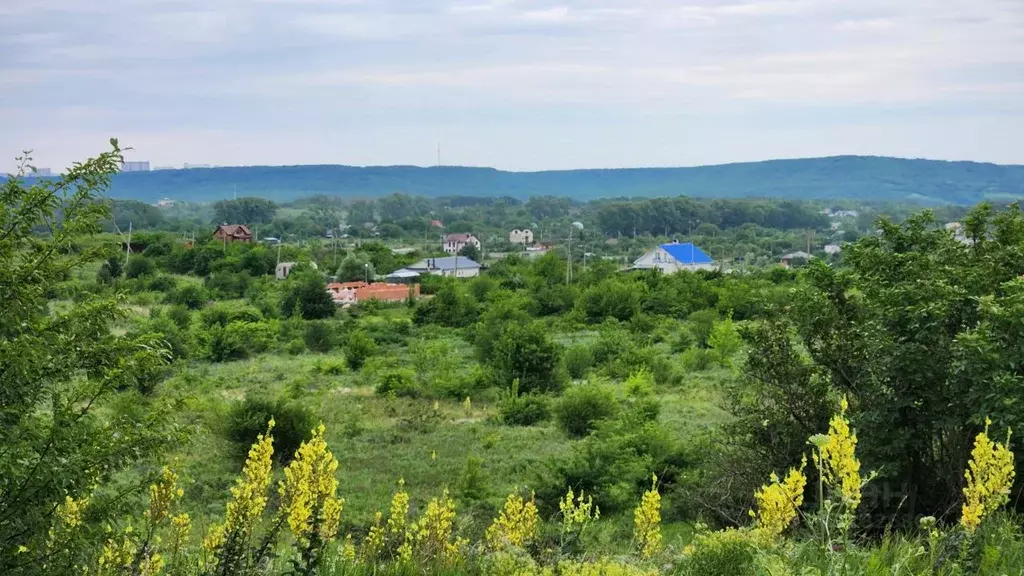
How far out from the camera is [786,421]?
9.98 metres

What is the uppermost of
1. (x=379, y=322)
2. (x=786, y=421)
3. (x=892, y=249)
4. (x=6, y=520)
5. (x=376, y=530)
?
(x=892, y=249)

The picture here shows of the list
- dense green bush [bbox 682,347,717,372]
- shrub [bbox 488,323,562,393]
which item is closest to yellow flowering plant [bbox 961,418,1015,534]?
shrub [bbox 488,323,562,393]

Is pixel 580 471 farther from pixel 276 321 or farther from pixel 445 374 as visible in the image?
pixel 276 321

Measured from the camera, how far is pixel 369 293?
147 ft

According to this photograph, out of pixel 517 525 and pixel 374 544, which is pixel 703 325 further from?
pixel 374 544

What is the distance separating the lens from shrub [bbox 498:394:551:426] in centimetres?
1897

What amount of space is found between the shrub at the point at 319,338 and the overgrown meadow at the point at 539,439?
4606 mm

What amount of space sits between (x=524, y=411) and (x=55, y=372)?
15.5m

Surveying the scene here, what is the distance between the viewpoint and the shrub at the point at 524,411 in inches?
747

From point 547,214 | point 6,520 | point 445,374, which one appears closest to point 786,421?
point 6,520

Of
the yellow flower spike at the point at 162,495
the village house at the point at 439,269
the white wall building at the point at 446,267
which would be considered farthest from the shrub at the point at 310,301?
the yellow flower spike at the point at 162,495

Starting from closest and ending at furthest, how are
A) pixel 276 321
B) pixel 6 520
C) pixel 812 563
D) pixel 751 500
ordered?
pixel 6 520 < pixel 812 563 < pixel 751 500 < pixel 276 321

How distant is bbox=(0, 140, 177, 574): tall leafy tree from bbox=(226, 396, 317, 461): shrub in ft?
35.8

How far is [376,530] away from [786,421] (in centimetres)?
671
